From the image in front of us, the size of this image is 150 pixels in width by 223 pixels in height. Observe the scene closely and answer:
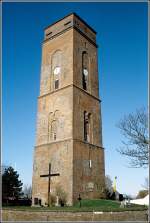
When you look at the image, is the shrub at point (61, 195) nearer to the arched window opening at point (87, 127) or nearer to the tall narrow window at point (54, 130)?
the tall narrow window at point (54, 130)

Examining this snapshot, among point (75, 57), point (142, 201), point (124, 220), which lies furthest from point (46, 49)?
point (142, 201)

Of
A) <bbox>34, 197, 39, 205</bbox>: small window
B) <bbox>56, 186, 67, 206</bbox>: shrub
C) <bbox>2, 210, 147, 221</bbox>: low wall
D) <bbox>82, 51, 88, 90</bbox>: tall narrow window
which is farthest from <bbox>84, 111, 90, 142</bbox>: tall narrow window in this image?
<bbox>2, 210, 147, 221</bbox>: low wall

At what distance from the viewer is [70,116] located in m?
25.3

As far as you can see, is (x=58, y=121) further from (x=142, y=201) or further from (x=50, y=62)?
(x=142, y=201)

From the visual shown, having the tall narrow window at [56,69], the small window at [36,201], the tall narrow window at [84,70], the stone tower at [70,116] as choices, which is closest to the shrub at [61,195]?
the stone tower at [70,116]

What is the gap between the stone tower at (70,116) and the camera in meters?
23.8

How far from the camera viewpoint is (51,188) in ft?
78.4

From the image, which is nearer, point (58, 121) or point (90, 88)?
point (58, 121)

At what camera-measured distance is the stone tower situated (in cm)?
2381

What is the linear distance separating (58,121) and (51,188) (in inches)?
260

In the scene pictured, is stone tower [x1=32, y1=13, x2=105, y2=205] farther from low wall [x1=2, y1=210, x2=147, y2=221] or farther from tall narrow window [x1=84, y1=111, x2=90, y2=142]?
low wall [x1=2, y1=210, x2=147, y2=221]

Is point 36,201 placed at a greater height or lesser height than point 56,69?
lesser

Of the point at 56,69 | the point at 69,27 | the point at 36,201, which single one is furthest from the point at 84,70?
the point at 36,201

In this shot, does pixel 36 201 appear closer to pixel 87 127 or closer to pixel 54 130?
pixel 54 130
